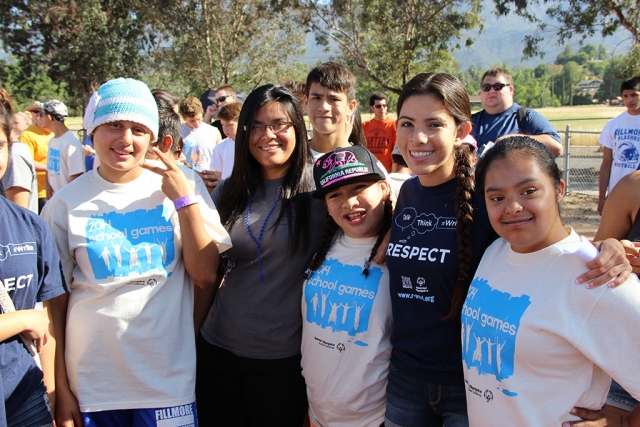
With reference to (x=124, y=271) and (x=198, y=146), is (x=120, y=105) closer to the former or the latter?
(x=124, y=271)

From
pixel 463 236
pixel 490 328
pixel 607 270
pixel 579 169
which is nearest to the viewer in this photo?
pixel 607 270

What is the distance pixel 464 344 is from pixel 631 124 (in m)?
5.86

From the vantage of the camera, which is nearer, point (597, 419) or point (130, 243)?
point (597, 419)

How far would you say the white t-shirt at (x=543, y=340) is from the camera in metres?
1.61

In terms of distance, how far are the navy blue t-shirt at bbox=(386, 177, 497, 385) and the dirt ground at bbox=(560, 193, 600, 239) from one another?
731cm

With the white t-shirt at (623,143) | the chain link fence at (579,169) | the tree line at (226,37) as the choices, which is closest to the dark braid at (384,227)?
the white t-shirt at (623,143)

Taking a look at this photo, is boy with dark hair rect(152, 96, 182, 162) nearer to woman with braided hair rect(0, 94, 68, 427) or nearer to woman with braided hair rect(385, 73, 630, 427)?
woman with braided hair rect(0, 94, 68, 427)

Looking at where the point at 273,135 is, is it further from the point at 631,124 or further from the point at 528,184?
the point at 631,124

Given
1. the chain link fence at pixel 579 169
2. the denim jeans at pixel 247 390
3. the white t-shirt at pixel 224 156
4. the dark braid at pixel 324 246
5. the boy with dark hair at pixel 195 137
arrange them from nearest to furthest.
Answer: the dark braid at pixel 324 246, the denim jeans at pixel 247 390, the white t-shirt at pixel 224 156, the boy with dark hair at pixel 195 137, the chain link fence at pixel 579 169

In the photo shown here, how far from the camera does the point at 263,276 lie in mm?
2639

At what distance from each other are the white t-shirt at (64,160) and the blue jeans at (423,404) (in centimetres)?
537

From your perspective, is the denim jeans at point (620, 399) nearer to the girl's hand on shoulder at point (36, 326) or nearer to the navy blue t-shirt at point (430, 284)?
the navy blue t-shirt at point (430, 284)

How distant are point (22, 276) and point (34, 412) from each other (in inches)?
21.0

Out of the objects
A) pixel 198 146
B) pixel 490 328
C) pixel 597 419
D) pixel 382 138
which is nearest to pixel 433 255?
pixel 490 328
